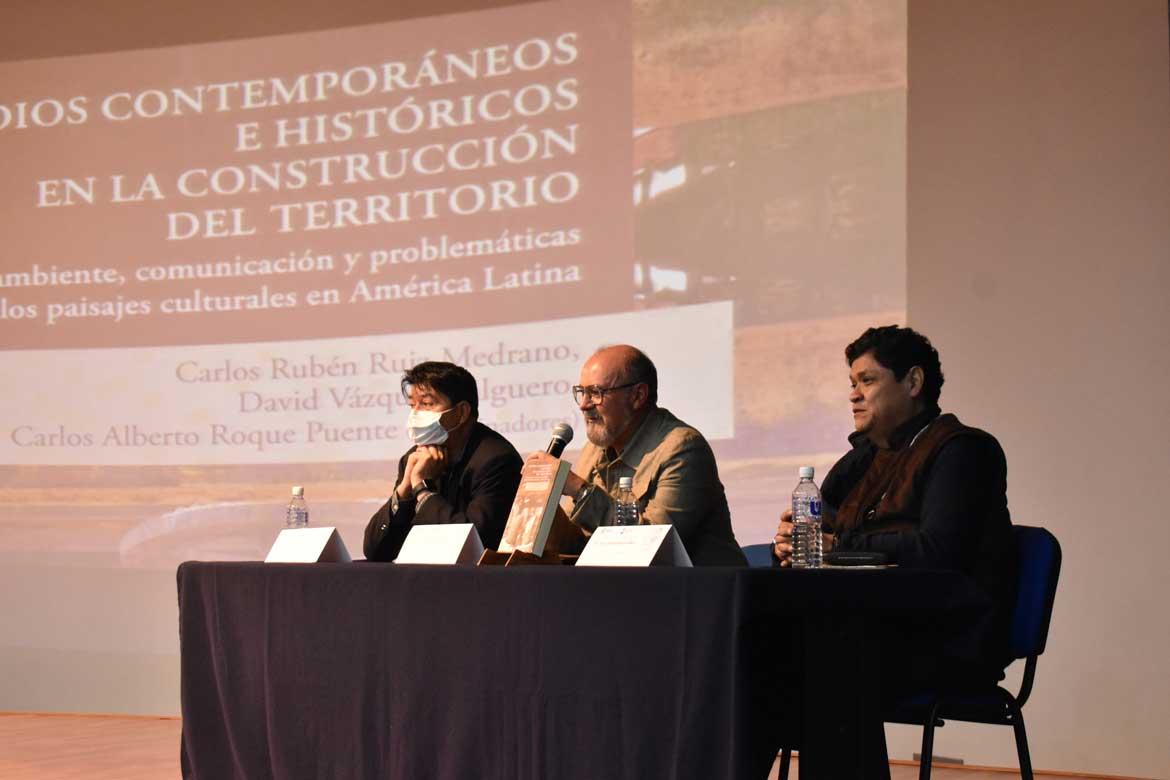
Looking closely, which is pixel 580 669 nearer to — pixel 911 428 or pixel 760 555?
pixel 911 428

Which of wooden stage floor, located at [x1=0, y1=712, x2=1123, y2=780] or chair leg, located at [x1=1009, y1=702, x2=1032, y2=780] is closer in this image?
chair leg, located at [x1=1009, y1=702, x2=1032, y2=780]

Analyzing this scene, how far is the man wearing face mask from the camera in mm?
3031

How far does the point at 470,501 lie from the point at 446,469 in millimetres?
134

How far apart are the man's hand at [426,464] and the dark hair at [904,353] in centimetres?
101

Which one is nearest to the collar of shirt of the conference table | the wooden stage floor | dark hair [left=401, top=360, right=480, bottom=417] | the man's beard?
the conference table

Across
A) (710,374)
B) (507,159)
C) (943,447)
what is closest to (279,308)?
(507,159)

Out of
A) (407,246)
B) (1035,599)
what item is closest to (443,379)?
(1035,599)

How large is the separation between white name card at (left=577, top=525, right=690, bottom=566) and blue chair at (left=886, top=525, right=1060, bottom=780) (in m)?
0.62

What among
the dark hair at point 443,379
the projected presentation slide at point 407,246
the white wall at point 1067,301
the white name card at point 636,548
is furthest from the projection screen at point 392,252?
the white name card at point 636,548

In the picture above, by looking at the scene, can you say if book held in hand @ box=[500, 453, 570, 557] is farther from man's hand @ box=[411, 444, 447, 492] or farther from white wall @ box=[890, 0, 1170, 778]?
white wall @ box=[890, 0, 1170, 778]

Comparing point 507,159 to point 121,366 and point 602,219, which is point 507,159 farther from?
point 121,366

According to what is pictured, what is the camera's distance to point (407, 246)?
5.08 metres

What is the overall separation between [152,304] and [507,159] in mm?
1588

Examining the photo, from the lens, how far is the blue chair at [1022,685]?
241 cm
